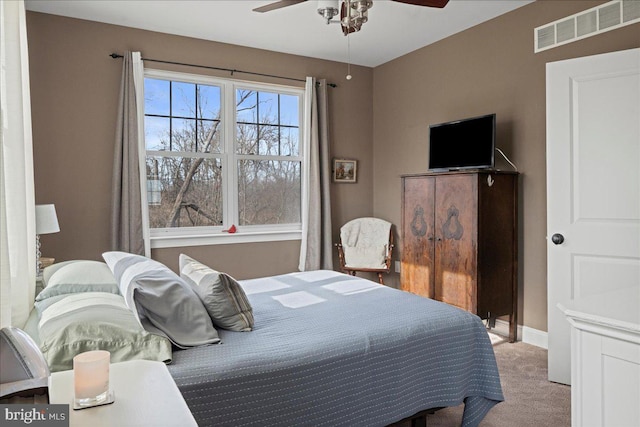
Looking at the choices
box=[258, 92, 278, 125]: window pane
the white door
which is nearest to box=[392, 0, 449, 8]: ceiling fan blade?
the white door

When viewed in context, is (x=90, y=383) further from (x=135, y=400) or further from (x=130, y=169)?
(x=130, y=169)

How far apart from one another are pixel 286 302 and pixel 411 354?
0.81 metres

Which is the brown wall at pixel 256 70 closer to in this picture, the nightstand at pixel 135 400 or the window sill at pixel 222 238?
the window sill at pixel 222 238

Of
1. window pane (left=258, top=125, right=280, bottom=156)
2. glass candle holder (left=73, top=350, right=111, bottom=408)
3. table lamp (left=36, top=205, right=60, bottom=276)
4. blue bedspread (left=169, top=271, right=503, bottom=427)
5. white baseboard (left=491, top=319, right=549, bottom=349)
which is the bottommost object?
white baseboard (left=491, top=319, right=549, bottom=349)

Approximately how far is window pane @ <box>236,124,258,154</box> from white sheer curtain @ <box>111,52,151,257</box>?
0.98m

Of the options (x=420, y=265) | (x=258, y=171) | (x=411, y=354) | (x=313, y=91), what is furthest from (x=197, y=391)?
(x=313, y=91)

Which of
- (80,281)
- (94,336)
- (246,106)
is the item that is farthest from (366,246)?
(94,336)

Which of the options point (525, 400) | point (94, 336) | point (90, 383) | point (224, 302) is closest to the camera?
point (90, 383)

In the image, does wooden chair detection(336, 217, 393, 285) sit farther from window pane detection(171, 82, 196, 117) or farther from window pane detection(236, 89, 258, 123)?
window pane detection(171, 82, 196, 117)

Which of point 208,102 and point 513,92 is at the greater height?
point 208,102

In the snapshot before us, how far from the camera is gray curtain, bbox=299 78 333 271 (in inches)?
188

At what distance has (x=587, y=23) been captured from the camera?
3119mm

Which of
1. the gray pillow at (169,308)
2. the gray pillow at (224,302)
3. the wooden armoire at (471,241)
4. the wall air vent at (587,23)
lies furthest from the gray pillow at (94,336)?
the wall air vent at (587,23)

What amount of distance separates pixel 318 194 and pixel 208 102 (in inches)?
59.5
